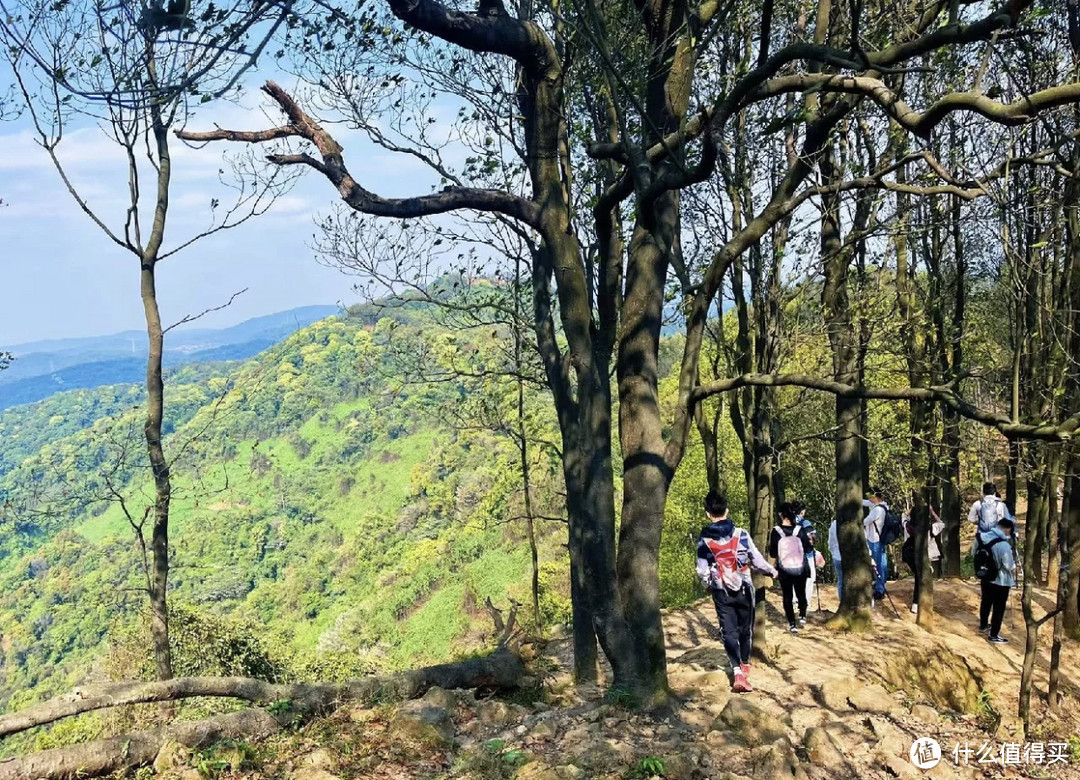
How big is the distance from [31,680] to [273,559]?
38.3m

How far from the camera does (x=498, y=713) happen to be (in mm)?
6312

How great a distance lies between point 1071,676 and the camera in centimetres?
1000

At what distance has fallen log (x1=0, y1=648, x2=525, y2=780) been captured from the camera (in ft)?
15.5

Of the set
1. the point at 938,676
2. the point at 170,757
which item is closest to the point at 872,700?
the point at 938,676

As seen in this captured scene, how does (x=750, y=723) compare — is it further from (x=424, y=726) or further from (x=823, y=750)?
(x=424, y=726)

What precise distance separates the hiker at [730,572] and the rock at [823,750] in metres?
1.31

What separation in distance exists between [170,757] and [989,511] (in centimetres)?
1035

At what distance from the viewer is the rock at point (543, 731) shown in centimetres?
564

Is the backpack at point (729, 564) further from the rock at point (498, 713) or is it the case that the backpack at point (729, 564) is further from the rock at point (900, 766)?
the rock at point (498, 713)

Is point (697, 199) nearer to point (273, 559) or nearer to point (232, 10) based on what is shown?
point (232, 10)

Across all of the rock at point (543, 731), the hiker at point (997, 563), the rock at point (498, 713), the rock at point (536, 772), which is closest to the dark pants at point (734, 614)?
the rock at point (498, 713)

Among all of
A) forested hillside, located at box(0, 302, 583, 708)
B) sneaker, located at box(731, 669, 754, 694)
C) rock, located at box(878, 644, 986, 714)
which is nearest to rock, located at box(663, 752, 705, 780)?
sneaker, located at box(731, 669, 754, 694)

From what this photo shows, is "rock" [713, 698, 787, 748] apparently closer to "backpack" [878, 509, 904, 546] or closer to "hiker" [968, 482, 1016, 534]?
"hiker" [968, 482, 1016, 534]

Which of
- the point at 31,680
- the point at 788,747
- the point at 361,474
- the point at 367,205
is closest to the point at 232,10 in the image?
the point at 367,205
